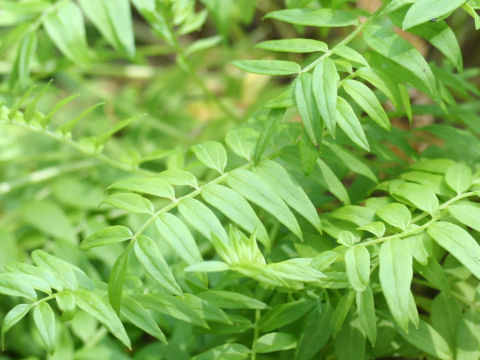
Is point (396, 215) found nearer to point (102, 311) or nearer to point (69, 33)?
point (102, 311)

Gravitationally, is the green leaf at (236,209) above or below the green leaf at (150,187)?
below

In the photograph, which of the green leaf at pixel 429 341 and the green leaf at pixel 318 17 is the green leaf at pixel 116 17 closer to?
the green leaf at pixel 318 17

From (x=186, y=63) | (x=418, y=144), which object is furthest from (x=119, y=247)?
(x=418, y=144)

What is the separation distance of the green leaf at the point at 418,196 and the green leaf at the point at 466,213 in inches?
1.1

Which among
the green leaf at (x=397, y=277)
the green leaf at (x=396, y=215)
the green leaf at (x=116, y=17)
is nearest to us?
the green leaf at (x=397, y=277)

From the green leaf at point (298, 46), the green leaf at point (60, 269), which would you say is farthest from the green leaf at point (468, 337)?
the green leaf at point (60, 269)

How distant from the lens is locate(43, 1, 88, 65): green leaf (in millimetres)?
1314

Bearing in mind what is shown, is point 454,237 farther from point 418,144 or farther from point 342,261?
point 418,144

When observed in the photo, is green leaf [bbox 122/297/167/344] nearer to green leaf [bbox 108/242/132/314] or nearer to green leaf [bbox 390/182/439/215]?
green leaf [bbox 108/242/132/314]

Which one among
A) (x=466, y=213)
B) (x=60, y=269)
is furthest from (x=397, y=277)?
(x=60, y=269)

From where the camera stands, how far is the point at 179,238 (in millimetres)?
813

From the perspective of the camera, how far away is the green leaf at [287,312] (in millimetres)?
928

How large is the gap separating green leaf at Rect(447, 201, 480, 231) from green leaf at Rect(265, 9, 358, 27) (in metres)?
0.35

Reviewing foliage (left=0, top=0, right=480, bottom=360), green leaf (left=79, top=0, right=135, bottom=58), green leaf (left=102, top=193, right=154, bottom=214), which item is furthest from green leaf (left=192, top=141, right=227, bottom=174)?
green leaf (left=79, top=0, right=135, bottom=58)
